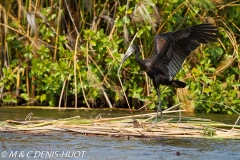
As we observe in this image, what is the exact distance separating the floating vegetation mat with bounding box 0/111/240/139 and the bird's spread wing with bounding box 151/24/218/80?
116 centimetres

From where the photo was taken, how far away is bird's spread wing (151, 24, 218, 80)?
798 centimetres

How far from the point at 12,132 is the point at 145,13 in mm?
3000

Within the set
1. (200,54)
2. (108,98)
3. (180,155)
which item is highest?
(200,54)

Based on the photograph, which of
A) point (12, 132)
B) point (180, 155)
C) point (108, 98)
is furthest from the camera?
point (108, 98)

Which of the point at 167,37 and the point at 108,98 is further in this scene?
the point at 108,98

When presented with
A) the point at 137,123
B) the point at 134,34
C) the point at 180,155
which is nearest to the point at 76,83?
the point at 134,34

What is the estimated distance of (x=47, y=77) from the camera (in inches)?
373

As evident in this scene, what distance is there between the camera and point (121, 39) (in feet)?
31.1

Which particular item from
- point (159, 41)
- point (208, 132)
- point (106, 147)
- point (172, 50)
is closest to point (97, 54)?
point (159, 41)

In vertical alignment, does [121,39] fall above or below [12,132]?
above

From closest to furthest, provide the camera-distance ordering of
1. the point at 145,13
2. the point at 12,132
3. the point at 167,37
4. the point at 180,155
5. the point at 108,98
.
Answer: the point at 180,155, the point at 12,132, the point at 167,37, the point at 145,13, the point at 108,98

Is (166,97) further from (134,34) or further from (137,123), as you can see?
(137,123)

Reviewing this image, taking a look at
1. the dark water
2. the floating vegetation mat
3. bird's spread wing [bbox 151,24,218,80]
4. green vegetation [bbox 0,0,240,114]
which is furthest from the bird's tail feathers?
the dark water

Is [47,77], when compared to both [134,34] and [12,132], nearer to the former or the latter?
[134,34]
